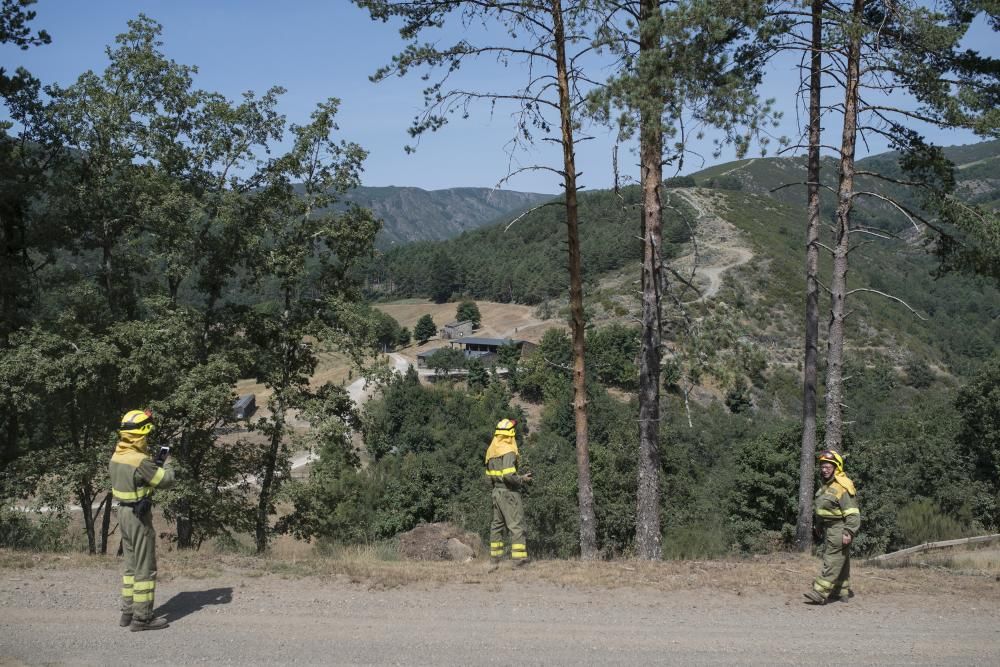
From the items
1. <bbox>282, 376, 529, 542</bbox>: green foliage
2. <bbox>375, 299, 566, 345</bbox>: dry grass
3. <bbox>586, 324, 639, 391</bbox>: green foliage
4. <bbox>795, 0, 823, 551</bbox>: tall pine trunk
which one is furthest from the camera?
<bbox>375, 299, 566, 345</bbox>: dry grass

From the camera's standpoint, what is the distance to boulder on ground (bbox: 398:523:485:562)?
61.3 ft

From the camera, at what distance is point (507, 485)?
9148 millimetres

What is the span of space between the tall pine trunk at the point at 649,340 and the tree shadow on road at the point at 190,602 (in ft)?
18.1

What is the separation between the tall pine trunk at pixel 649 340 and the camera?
33.5 feet

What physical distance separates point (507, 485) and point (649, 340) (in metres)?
2.97

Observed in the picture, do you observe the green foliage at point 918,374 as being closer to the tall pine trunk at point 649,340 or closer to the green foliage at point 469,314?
the green foliage at point 469,314

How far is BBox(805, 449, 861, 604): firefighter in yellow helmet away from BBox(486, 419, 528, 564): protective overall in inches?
132

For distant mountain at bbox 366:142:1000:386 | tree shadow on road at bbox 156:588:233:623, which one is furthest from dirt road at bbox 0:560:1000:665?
distant mountain at bbox 366:142:1000:386

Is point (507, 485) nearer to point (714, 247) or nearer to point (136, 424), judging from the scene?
point (136, 424)

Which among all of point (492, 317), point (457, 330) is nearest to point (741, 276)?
point (492, 317)

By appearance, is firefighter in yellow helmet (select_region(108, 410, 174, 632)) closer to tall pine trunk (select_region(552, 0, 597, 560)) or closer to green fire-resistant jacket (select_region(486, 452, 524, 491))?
green fire-resistant jacket (select_region(486, 452, 524, 491))

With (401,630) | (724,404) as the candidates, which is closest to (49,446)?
(401,630)

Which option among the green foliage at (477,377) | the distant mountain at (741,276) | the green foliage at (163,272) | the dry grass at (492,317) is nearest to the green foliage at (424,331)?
the dry grass at (492,317)

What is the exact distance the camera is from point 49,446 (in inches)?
589
